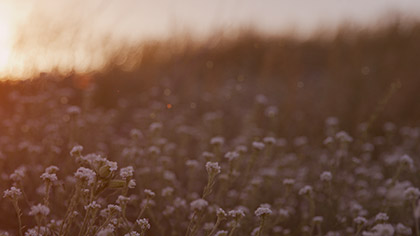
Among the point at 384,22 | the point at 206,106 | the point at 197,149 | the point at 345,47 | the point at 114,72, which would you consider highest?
the point at 384,22

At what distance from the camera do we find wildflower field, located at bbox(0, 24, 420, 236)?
2686 mm

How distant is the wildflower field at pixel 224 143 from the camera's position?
269 centimetres

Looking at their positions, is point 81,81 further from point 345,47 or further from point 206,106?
point 345,47

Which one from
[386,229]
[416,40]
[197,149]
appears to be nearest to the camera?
[386,229]

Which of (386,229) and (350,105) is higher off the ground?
(350,105)

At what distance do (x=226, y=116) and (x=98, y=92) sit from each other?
1786 mm

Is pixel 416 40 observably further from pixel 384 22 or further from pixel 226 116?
pixel 226 116

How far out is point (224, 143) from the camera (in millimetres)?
5301

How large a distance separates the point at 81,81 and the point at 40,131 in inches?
87.2

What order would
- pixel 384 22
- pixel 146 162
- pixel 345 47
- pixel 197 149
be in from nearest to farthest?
pixel 146 162
pixel 197 149
pixel 345 47
pixel 384 22

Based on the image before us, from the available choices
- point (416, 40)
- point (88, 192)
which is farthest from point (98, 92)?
point (416, 40)

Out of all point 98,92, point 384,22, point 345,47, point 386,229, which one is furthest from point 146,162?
point 384,22

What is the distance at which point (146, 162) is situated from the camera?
385 cm

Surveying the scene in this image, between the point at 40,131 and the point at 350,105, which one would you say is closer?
the point at 40,131
